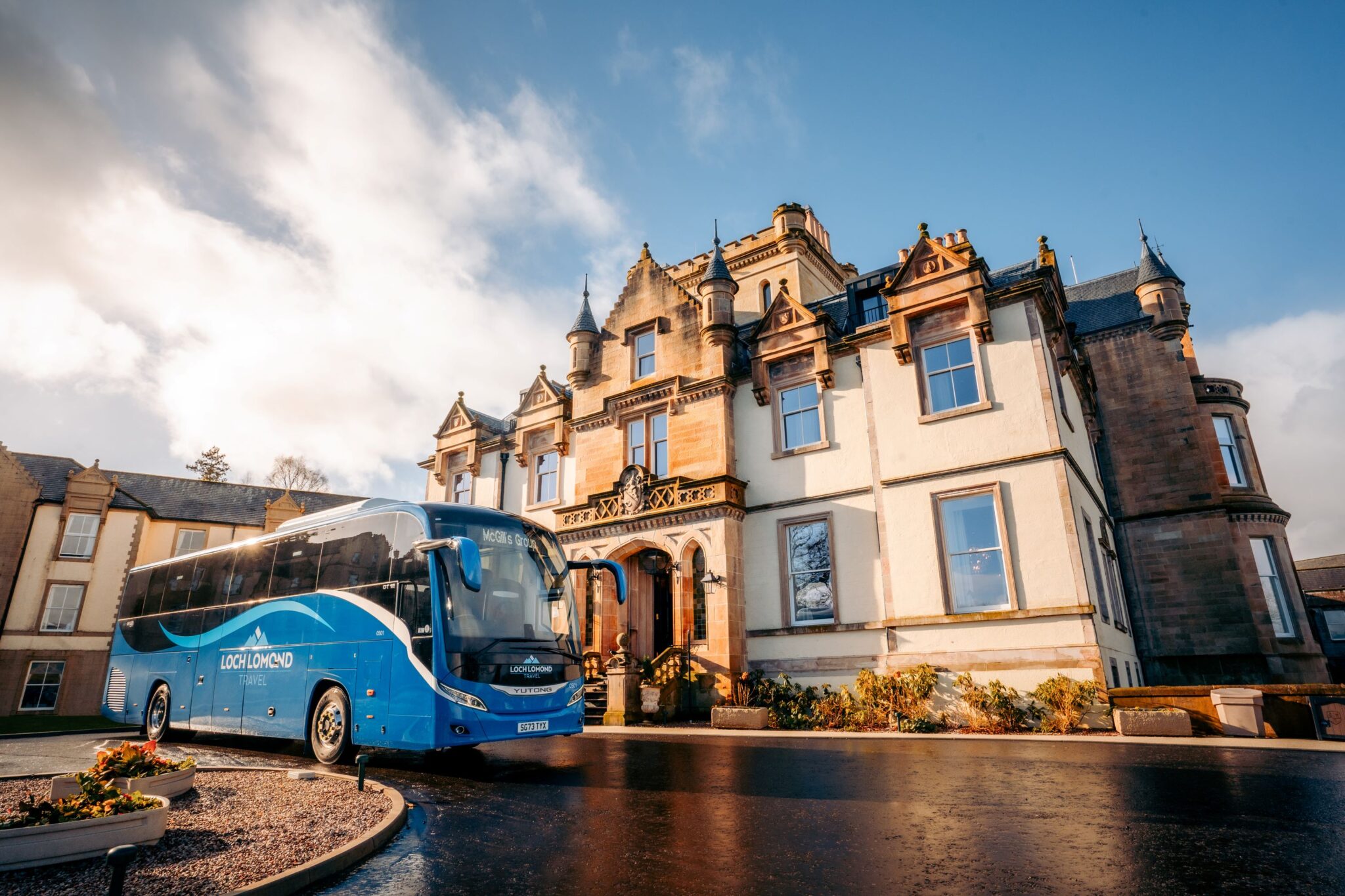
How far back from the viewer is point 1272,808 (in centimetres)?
655

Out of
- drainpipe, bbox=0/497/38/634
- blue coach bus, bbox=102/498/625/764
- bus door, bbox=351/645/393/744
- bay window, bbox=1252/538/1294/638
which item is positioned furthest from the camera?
drainpipe, bbox=0/497/38/634

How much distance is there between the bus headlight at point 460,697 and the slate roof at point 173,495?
33553 mm

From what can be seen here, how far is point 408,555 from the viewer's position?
1022 centimetres

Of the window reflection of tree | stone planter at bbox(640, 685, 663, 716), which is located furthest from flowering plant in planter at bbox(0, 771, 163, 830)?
the window reflection of tree

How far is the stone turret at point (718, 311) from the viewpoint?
21.3 meters

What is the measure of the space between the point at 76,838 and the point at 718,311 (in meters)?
18.8

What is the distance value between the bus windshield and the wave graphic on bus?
282cm

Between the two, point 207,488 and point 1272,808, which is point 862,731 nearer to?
point 1272,808

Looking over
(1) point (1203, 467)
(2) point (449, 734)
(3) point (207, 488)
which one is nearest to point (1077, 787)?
(2) point (449, 734)

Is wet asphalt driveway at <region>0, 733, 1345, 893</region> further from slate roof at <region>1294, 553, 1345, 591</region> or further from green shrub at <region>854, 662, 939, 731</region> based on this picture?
slate roof at <region>1294, 553, 1345, 591</region>

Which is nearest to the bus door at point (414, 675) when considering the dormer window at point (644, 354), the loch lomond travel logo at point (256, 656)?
the loch lomond travel logo at point (256, 656)

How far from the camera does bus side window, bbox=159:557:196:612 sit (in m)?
14.7

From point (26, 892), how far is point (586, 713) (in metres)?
15.1

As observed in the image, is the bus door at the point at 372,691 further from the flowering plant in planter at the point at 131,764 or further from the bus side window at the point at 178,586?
the bus side window at the point at 178,586
